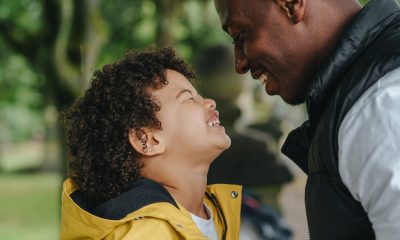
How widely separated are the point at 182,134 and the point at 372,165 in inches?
40.9

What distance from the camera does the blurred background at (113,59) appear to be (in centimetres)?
520

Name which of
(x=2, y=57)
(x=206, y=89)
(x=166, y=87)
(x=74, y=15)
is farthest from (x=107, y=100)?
(x=2, y=57)

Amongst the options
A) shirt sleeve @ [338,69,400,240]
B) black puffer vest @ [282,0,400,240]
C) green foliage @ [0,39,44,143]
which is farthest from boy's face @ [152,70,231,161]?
green foliage @ [0,39,44,143]

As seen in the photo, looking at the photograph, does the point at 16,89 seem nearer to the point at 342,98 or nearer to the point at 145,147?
the point at 145,147

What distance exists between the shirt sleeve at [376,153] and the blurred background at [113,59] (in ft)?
6.56

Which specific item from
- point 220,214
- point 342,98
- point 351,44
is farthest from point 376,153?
point 220,214

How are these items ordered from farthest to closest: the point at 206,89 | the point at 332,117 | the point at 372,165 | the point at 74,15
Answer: the point at 74,15 < the point at 206,89 < the point at 332,117 < the point at 372,165

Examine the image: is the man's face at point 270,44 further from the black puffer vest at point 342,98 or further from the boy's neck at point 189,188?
the boy's neck at point 189,188

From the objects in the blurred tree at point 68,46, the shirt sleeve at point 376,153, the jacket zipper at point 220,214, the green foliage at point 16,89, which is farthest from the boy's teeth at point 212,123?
the green foliage at point 16,89

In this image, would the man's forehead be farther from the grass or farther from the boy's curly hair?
the grass

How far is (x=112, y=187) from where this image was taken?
92.2 inches

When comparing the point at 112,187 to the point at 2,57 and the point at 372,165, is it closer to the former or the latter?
the point at 372,165

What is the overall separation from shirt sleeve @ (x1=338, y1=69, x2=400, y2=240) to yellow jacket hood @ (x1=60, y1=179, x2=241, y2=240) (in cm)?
76

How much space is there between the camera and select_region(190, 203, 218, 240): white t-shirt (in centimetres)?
239
